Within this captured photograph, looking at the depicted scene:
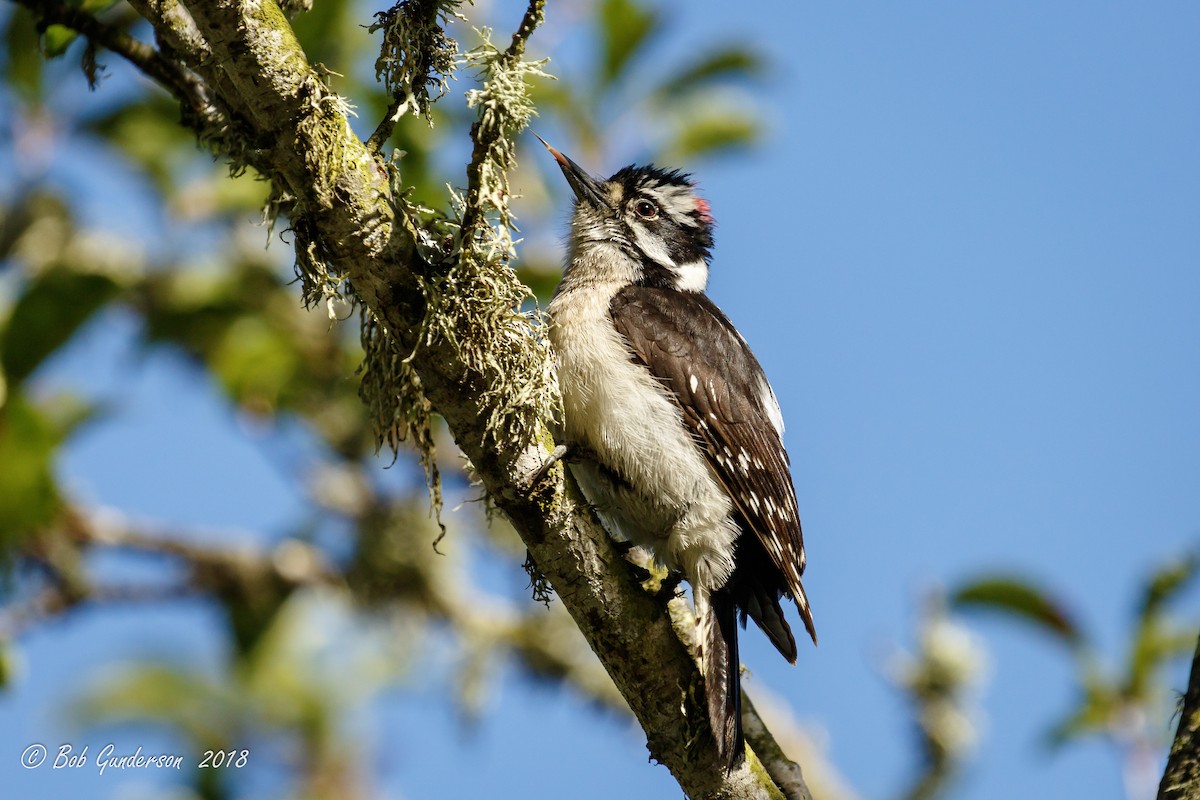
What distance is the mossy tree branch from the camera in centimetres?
274

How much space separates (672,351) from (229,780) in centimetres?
279

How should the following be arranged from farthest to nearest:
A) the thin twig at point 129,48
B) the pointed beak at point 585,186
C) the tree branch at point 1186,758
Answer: the pointed beak at point 585,186 → the thin twig at point 129,48 → the tree branch at point 1186,758

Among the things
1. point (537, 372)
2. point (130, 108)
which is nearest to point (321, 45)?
point (130, 108)

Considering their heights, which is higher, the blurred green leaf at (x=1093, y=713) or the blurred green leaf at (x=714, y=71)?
the blurred green leaf at (x=714, y=71)

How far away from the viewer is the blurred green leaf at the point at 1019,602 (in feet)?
14.9

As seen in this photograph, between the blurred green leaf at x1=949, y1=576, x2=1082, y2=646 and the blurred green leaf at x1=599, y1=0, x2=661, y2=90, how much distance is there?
2.89 meters

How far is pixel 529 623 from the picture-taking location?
611cm

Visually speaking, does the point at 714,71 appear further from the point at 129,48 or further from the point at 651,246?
the point at 129,48

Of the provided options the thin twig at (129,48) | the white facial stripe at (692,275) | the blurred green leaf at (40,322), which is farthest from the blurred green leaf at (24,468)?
the white facial stripe at (692,275)

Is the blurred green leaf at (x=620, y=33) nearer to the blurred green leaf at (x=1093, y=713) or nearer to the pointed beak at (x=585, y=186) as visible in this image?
the pointed beak at (x=585, y=186)

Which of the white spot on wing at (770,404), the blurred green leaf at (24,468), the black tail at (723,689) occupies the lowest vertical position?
the black tail at (723,689)

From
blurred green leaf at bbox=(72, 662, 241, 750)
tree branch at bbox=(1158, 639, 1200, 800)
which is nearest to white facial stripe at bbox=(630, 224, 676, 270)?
tree branch at bbox=(1158, 639, 1200, 800)

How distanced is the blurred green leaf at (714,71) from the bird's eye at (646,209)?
1.35m

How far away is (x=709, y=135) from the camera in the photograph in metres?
6.36
